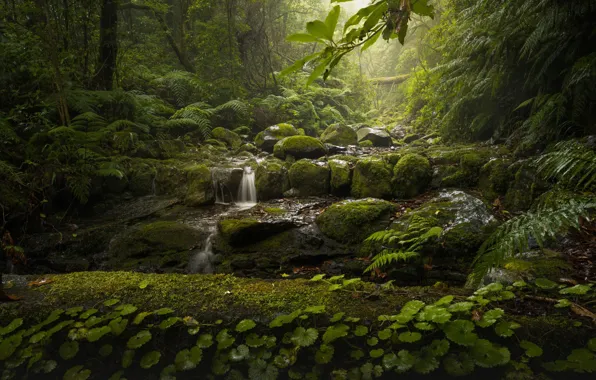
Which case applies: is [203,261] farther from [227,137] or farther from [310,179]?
[227,137]

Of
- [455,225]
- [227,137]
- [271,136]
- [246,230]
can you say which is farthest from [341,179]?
[227,137]

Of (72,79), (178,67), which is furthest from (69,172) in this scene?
(178,67)

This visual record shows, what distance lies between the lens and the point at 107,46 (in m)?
6.62

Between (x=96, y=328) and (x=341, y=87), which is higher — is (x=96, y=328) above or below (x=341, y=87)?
below

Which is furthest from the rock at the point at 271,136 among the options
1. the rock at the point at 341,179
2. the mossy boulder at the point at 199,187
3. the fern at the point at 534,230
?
the fern at the point at 534,230

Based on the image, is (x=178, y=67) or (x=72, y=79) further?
(x=178, y=67)

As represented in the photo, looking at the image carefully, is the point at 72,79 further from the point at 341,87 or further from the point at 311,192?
the point at 341,87

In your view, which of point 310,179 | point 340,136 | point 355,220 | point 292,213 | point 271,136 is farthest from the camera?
point 340,136

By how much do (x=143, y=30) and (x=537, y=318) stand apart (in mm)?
15168

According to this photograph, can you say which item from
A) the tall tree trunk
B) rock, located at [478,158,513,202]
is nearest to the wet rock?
rock, located at [478,158,513,202]

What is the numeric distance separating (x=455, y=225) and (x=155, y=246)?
400 cm

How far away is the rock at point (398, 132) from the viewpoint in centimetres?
1153

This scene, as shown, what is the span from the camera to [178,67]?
1180cm

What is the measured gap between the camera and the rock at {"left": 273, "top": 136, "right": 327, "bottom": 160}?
819 cm
